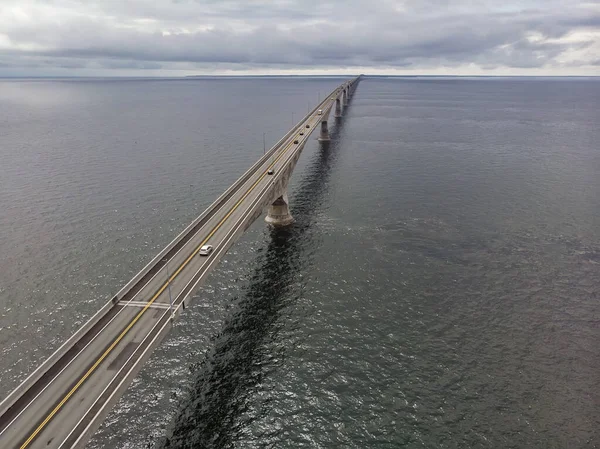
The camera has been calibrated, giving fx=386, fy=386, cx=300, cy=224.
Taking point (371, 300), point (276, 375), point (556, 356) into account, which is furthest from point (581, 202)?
point (276, 375)

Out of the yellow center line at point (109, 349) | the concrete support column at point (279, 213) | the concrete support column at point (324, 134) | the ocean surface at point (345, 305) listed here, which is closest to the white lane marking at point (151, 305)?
the yellow center line at point (109, 349)

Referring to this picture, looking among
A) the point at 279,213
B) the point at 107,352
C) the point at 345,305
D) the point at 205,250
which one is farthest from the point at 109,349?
the point at 279,213

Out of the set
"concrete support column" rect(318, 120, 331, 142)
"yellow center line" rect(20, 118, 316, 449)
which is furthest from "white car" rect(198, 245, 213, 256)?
"concrete support column" rect(318, 120, 331, 142)

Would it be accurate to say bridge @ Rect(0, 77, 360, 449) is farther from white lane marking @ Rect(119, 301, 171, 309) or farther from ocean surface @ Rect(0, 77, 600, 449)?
ocean surface @ Rect(0, 77, 600, 449)

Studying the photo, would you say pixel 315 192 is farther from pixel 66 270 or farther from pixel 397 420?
pixel 397 420

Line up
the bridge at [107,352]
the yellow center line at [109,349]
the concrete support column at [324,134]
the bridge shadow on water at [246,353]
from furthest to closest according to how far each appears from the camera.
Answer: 1. the concrete support column at [324,134]
2. the bridge shadow on water at [246,353]
3. the bridge at [107,352]
4. the yellow center line at [109,349]

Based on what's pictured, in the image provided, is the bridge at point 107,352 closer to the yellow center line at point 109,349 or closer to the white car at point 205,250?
the yellow center line at point 109,349
